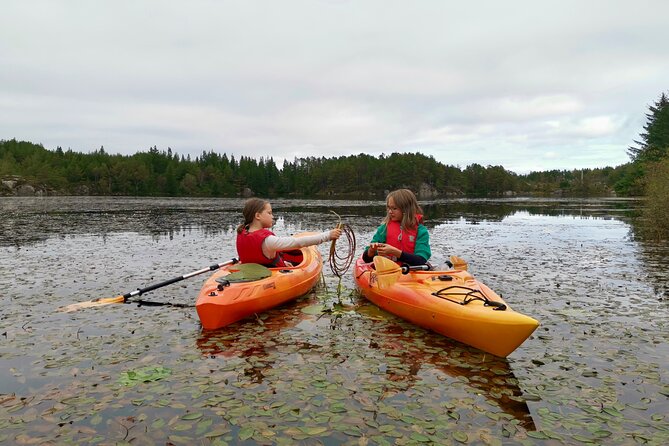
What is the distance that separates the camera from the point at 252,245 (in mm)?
9273

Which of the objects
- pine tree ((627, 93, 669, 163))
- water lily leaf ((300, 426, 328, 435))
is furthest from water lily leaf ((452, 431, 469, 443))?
pine tree ((627, 93, 669, 163))

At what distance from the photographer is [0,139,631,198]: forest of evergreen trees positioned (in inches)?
5012

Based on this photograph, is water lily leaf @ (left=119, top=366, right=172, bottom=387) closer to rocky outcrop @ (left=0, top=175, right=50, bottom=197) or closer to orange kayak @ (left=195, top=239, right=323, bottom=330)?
orange kayak @ (left=195, top=239, right=323, bottom=330)

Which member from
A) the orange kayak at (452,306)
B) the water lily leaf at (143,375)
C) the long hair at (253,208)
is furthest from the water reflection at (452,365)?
the long hair at (253,208)

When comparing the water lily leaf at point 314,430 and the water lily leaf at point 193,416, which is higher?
the water lily leaf at point 193,416

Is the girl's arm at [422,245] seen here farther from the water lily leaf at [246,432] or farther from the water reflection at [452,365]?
the water lily leaf at [246,432]

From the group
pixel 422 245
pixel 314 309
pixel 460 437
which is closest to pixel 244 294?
pixel 314 309

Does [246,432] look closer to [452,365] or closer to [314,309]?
[452,365]

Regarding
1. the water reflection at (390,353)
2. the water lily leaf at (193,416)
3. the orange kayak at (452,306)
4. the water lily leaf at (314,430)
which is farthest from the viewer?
the orange kayak at (452,306)

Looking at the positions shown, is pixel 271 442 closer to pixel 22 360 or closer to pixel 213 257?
pixel 22 360

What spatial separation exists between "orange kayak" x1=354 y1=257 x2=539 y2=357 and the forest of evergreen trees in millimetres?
118207

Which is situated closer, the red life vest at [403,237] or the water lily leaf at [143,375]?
the water lily leaf at [143,375]

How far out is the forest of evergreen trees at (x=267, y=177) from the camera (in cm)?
12731

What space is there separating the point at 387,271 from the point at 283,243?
2230mm
